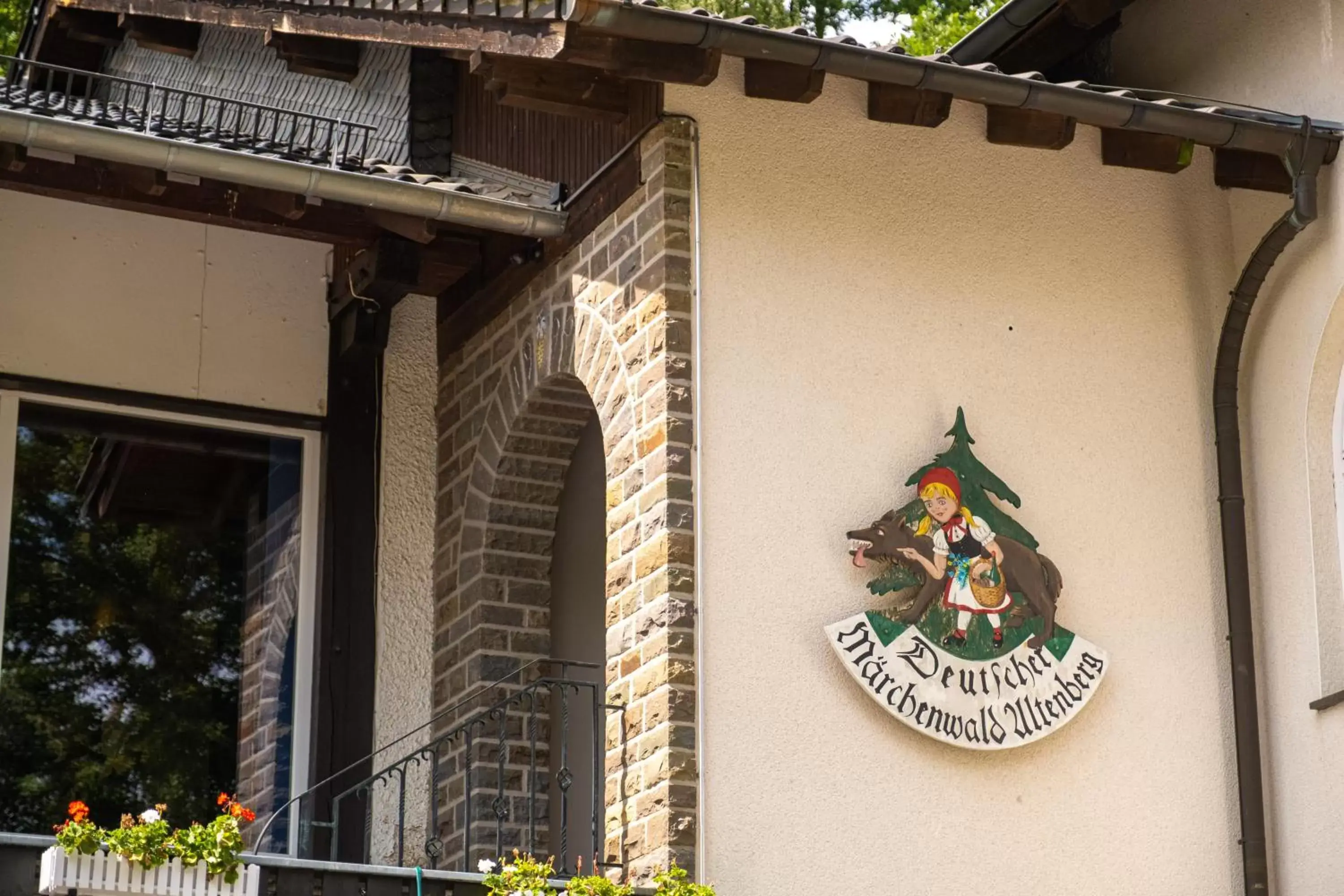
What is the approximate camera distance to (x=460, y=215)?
25.4 feet

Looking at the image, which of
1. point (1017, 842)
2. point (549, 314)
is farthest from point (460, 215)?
point (1017, 842)

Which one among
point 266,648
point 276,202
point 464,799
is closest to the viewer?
point 276,202

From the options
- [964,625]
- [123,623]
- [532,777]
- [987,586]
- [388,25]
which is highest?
[388,25]

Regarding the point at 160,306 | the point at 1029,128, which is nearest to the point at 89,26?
the point at 160,306

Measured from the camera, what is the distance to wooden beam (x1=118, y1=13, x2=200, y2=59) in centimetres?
1042

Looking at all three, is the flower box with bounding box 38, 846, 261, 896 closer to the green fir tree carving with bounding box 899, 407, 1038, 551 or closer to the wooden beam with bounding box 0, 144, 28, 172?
the green fir tree carving with bounding box 899, 407, 1038, 551

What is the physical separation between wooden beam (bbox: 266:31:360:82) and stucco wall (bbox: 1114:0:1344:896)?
13.4 feet

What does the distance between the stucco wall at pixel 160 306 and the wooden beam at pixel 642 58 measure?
260 centimetres

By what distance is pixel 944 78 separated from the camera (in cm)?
701

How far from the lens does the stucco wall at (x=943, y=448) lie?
6895 millimetres

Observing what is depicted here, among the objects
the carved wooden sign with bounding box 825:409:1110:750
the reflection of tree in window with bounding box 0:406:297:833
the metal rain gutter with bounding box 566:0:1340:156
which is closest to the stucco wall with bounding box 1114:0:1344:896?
the metal rain gutter with bounding box 566:0:1340:156

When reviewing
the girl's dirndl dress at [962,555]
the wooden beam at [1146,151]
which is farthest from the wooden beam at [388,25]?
the wooden beam at [1146,151]

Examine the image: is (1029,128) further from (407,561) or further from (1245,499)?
(407,561)

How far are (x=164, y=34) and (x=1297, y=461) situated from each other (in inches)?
236
